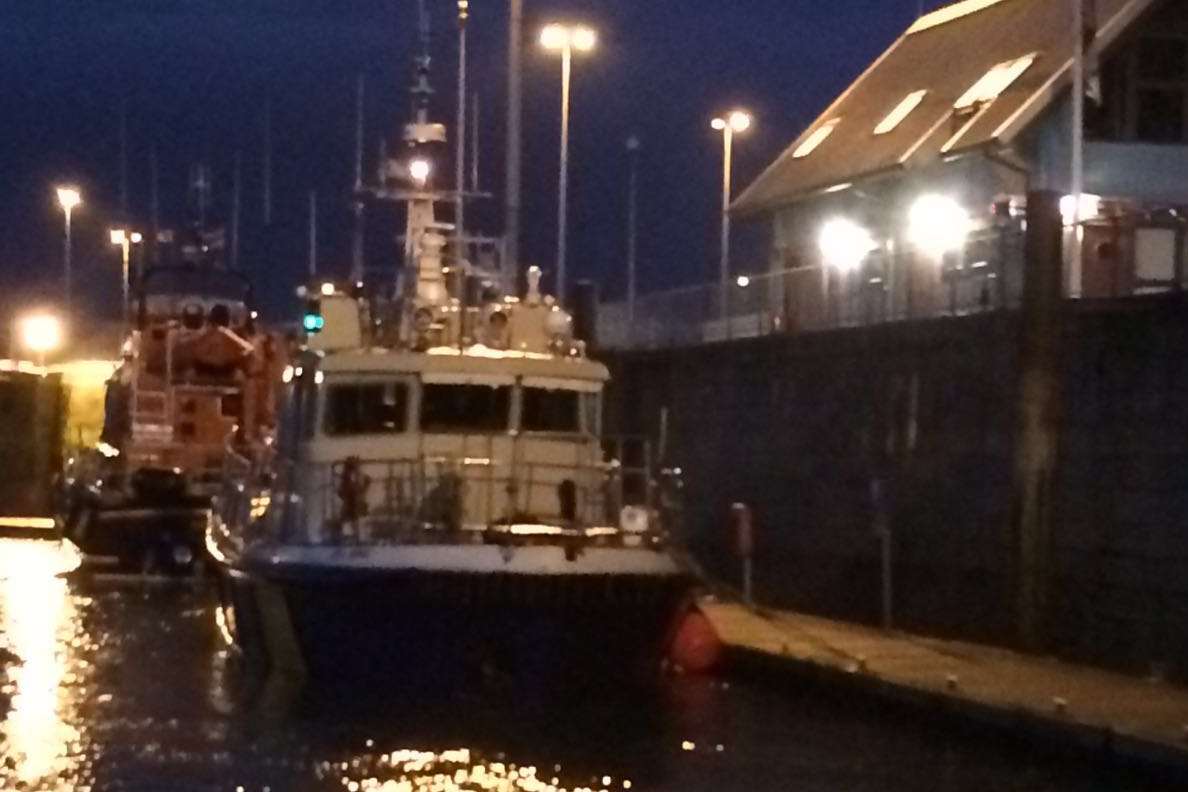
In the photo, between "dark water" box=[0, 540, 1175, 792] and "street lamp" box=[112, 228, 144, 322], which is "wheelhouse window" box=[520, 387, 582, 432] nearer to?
"dark water" box=[0, 540, 1175, 792]

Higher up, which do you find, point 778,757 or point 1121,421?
point 1121,421

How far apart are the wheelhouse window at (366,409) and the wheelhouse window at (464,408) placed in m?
0.22

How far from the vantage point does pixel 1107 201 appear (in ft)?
110

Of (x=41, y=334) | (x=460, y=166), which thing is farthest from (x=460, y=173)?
(x=41, y=334)

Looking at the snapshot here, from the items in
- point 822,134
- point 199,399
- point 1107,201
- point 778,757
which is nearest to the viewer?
point 778,757

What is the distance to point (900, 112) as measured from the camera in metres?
39.2

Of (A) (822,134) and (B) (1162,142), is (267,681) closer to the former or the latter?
(B) (1162,142)

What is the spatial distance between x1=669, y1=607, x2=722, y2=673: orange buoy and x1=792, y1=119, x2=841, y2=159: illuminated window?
19.7 meters

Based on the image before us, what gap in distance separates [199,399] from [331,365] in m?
16.8

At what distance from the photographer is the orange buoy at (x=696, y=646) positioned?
74.9ft

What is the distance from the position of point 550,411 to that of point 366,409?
174cm

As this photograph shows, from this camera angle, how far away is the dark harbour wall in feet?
68.2

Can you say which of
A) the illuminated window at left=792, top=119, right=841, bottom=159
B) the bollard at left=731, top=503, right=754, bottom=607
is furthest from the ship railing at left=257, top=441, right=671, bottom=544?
the illuminated window at left=792, top=119, right=841, bottom=159

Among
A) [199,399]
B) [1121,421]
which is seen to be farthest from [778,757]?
[199,399]
